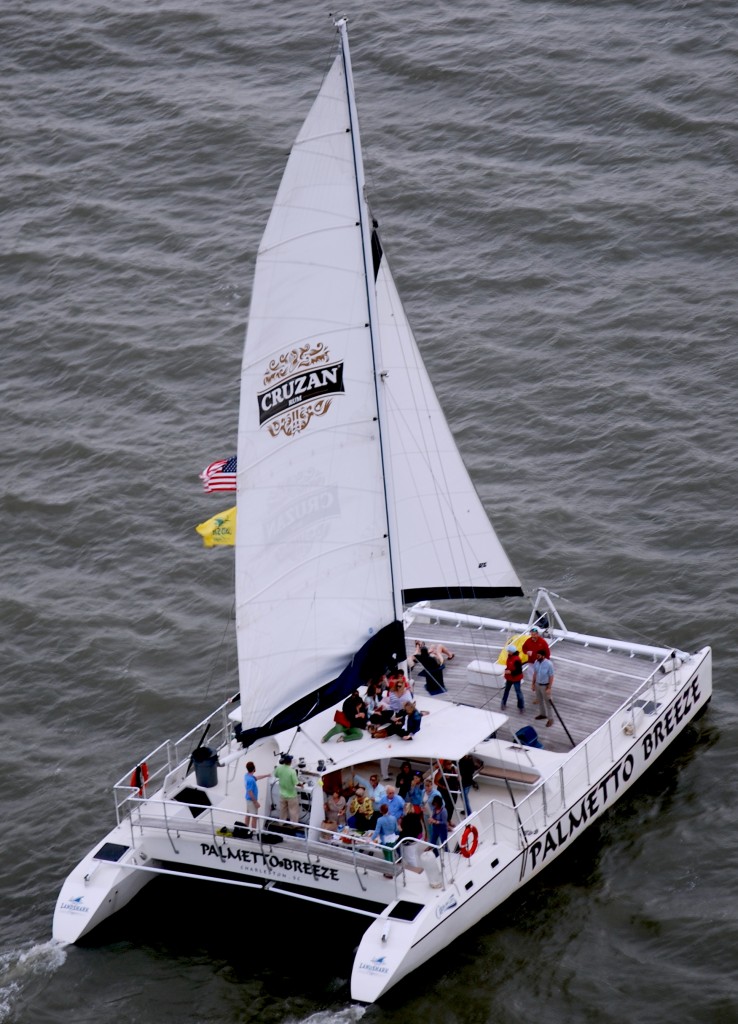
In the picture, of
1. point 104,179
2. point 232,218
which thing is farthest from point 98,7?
point 232,218

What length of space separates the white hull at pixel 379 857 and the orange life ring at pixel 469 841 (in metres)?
0.14

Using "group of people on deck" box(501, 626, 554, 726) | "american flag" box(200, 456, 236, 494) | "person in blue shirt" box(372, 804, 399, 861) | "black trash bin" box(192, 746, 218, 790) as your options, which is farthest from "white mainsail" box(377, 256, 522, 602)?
"person in blue shirt" box(372, 804, 399, 861)

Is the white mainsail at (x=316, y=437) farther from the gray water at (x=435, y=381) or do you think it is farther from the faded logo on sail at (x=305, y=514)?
the gray water at (x=435, y=381)

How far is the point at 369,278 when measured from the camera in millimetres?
25953

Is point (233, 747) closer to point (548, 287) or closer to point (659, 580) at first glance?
point (659, 580)

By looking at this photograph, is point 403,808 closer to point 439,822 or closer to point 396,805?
point 396,805

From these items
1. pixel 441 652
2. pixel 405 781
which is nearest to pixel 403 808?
pixel 405 781

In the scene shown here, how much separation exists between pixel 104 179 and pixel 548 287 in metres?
15.5

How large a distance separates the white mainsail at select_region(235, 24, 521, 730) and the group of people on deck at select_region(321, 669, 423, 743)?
2.86 ft

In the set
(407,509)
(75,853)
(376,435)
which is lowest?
(75,853)

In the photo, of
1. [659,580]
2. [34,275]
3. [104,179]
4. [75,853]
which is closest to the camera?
[75,853]

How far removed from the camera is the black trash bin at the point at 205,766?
27.8 m

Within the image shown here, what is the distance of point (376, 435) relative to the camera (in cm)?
2661

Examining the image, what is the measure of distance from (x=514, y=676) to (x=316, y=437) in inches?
257
